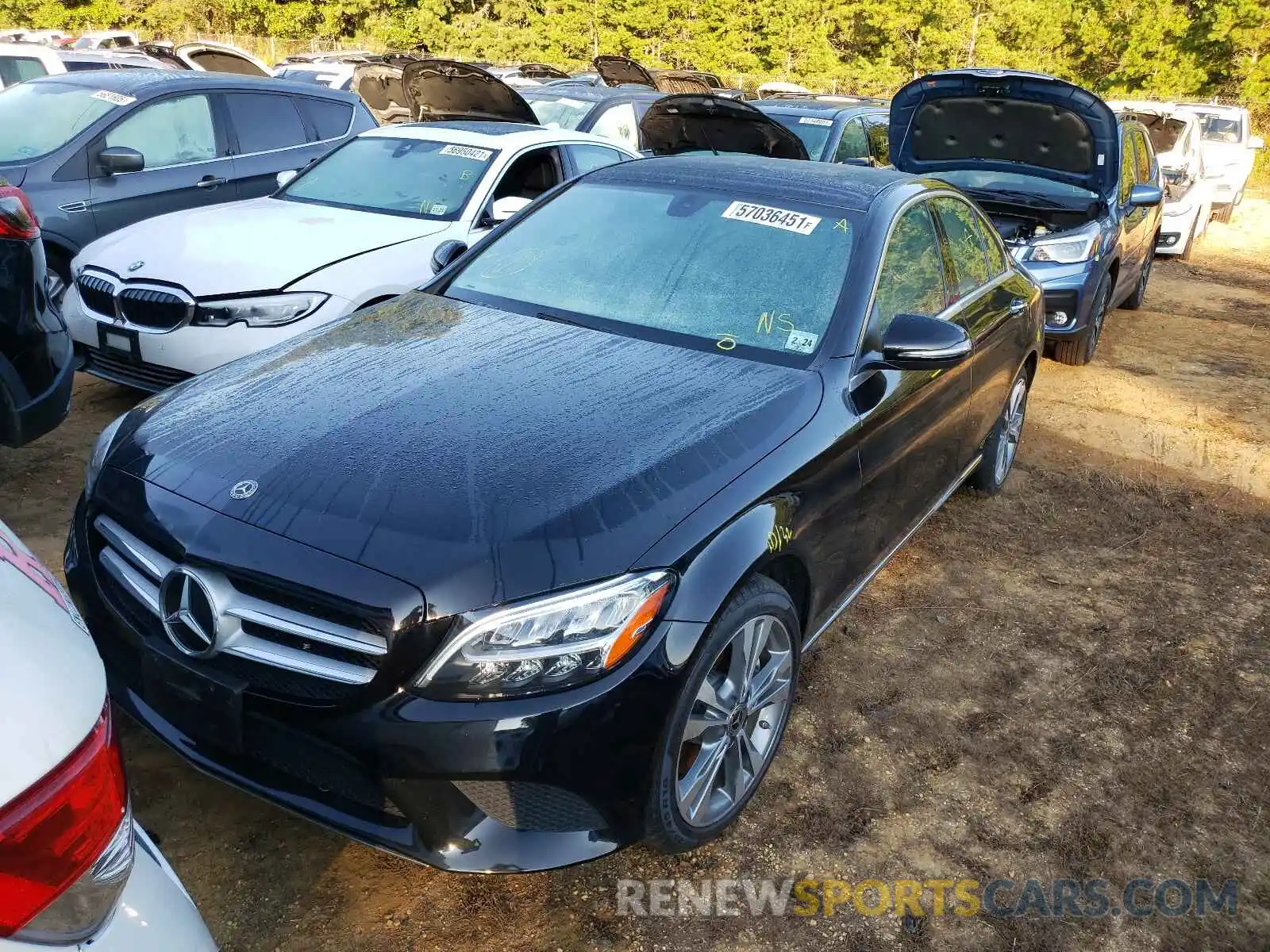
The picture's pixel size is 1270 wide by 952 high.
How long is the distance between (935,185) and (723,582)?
2.38 m

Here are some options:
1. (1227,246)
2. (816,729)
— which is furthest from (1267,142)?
(816,729)

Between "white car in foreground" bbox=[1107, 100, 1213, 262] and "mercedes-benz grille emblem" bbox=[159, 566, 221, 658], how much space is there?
12.0m

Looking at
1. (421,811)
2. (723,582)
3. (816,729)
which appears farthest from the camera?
(816,729)

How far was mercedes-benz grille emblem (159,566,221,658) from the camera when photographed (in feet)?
6.75

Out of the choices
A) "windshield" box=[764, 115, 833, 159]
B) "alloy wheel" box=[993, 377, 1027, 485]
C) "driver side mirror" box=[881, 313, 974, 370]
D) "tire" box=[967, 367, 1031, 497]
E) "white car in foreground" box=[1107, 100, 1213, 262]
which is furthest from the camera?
"white car in foreground" box=[1107, 100, 1213, 262]

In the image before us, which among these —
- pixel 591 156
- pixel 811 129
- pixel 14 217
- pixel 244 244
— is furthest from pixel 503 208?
pixel 811 129

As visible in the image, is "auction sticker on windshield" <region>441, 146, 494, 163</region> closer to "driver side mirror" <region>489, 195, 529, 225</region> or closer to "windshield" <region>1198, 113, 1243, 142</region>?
"driver side mirror" <region>489, 195, 529, 225</region>

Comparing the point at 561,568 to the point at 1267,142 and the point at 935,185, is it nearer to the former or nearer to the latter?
the point at 935,185

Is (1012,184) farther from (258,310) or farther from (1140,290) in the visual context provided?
(258,310)

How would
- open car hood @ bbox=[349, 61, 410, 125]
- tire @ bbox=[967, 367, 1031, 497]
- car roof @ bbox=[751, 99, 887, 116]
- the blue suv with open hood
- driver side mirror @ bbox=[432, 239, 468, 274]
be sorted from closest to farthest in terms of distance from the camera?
driver side mirror @ bbox=[432, 239, 468, 274]
tire @ bbox=[967, 367, 1031, 497]
the blue suv with open hood
car roof @ bbox=[751, 99, 887, 116]
open car hood @ bbox=[349, 61, 410, 125]

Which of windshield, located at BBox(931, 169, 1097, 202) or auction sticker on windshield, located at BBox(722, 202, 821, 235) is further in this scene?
windshield, located at BBox(931, 169, 1097, 202)

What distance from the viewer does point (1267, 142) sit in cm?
2428

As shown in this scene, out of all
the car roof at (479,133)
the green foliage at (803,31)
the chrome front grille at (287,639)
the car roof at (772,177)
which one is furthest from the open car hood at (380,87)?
the green foliage at (803,31)

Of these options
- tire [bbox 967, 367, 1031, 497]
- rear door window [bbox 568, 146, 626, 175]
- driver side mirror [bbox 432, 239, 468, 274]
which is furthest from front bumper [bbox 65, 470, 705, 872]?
rear door window [bbox 568, 146, 626, 175]
